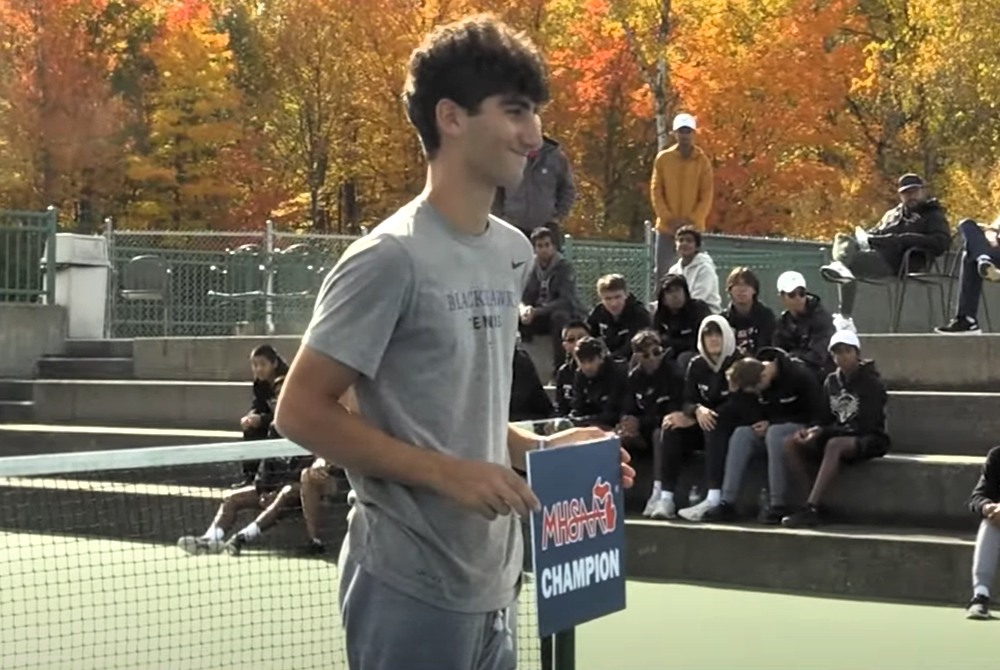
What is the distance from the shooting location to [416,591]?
3074mm

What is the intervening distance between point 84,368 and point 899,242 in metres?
8.95

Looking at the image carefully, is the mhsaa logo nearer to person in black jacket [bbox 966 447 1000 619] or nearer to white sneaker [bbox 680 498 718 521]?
person in black jacket [bbox 966 447 1000 619]

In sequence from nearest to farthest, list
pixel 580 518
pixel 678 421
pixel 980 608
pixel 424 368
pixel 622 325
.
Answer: pixel 424 368
pixel 580 518
pixel 980 608
pixel 678 421
pixel 622 325

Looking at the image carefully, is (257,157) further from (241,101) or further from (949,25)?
(949,25)

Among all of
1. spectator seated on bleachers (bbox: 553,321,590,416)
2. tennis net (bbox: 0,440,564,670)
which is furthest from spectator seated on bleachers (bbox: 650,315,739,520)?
tennis net (bbox: 0,440,564,670)

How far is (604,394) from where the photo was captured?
40.4 ft

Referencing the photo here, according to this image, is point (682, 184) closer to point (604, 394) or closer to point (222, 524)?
point (604, 394)

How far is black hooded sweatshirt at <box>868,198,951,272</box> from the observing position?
13992mm

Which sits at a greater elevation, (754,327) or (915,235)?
(915,235)

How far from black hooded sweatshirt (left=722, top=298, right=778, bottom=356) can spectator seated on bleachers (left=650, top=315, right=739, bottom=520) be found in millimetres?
370

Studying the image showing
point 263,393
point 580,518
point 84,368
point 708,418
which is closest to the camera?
point 580,518

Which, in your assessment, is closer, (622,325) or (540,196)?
(622,325)

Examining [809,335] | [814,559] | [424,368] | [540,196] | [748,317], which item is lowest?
[814,559]

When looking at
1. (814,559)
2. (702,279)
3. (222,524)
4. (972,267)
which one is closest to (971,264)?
(972,267)
